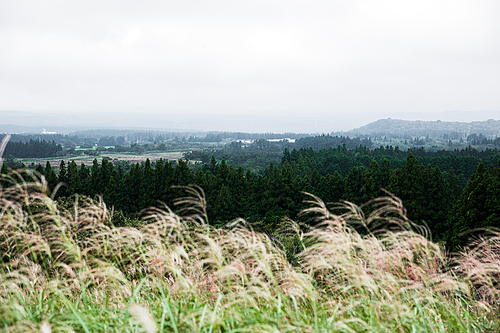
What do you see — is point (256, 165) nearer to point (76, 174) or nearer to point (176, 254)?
point (76, 174)

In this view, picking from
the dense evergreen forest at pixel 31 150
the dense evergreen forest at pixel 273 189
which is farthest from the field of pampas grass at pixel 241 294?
the dense evergreen forest at pixel 31 150

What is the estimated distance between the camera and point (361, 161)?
75.7m

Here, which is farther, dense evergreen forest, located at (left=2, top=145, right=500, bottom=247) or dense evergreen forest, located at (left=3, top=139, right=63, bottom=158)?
dense evergreen forest, located at (left=3, top=139, right=63, bottom=158)

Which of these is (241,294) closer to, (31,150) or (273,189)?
(273,189)

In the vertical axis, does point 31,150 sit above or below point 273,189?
above

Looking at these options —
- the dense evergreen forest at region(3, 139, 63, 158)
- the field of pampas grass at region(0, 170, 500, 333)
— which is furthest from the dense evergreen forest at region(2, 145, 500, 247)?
the dense evergreen forest at region(3, 139, 63, 158)

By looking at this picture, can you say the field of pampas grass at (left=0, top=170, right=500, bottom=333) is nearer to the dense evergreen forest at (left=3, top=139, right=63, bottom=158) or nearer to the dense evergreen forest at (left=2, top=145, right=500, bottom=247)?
the dense evergreen forest at (left=2, top=145, right=500, bottom=247)

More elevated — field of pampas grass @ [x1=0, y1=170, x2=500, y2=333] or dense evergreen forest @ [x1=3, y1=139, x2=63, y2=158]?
field of pampas grass @ [x1=0, y1=170, x2=500, y2=333]

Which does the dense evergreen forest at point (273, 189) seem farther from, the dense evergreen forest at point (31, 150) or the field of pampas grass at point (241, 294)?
the dense evergreen forest at point (31, 150)

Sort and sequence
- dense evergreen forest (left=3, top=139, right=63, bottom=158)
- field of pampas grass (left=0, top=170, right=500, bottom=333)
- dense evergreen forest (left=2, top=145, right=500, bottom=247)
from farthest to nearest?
dense evergreen forest (left=3, top=139, right=63, bottom=158) → dense evergreen forest (left=2, top=145, right=500, bottom=247) → field of pampas grass (left=0, top=170, right=500, bottom=333)

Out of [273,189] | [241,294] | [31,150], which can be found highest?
[241,294]

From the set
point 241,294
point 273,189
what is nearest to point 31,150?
point 273,189

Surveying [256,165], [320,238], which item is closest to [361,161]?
[256,165]

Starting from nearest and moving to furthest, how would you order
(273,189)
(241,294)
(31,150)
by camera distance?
1. (241,294)
2. (273,189)
3. (31,150)
